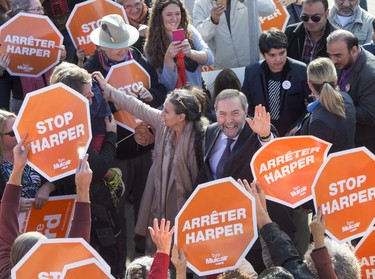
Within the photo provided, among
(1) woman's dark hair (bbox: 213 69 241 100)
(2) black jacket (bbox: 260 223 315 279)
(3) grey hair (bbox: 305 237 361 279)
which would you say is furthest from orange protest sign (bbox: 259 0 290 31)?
(3) grey hair (bbox: 305 237 361 279)

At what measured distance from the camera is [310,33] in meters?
7.12

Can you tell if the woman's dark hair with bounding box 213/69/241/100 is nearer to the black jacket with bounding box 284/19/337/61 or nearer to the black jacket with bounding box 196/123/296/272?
the black jacket with bounding box 284/19/337/61

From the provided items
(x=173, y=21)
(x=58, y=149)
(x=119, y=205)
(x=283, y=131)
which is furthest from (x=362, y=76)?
(x=58, y=149)

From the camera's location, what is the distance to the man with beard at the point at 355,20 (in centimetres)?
780

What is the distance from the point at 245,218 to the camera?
4605mm

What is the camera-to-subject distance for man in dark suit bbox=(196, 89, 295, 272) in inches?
214

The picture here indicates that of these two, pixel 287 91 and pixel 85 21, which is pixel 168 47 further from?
pixel 287 91

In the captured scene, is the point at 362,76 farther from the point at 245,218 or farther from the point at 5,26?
the point at 5,26

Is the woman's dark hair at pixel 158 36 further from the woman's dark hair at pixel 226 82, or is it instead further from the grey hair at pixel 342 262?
the grey hair at pixel 342 262

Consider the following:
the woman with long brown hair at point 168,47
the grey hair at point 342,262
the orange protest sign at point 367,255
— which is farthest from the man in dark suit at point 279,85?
the grey hair at point 342,262

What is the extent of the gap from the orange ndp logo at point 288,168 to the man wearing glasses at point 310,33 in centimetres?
218

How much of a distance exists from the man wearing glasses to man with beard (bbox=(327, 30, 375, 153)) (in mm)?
509

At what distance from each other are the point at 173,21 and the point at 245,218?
97.6 inches

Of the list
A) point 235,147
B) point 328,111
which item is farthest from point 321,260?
point 328,111
